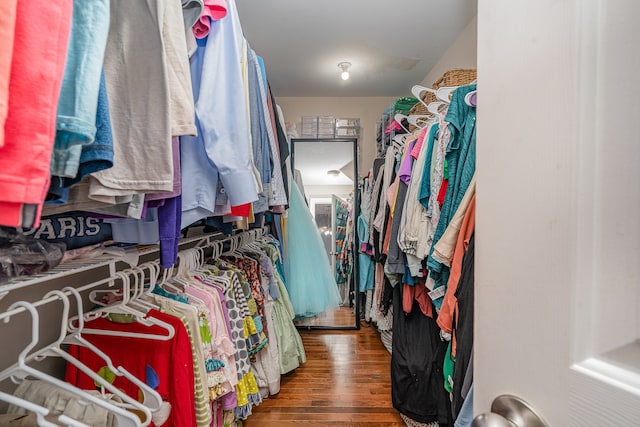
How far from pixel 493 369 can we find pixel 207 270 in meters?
1.28

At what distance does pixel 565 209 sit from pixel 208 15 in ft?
2.95

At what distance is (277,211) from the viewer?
159 centimetres

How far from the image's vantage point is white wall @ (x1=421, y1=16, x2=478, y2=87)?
210 cm

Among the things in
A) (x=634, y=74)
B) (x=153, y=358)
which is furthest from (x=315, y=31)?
(x=634, y=74)

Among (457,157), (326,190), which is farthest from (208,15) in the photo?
(326,190)

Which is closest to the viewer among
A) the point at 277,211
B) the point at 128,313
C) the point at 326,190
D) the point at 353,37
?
the point at 128,313

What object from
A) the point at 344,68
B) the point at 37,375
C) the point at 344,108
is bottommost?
the point at 37,375

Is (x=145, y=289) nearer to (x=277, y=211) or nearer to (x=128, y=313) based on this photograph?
(x=128, y=313)

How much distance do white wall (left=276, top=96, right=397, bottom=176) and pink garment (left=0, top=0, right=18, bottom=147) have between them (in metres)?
3.19

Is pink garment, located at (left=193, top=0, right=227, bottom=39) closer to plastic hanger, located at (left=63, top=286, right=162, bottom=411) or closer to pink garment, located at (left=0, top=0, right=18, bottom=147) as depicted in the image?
pink garment, located at (left=0, top=0, right=18, bottom=147)

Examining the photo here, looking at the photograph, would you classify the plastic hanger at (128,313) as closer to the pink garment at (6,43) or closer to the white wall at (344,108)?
the pink garment at (6,43)

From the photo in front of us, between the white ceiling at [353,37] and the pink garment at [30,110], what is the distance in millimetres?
1856

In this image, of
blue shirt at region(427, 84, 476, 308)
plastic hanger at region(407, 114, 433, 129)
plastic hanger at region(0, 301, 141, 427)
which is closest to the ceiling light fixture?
plastic hanger at region(407, 114, 433, 129)

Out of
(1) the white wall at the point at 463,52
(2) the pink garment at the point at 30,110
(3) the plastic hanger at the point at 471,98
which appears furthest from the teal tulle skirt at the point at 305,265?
(2) the pink garment at the point at 30,110
